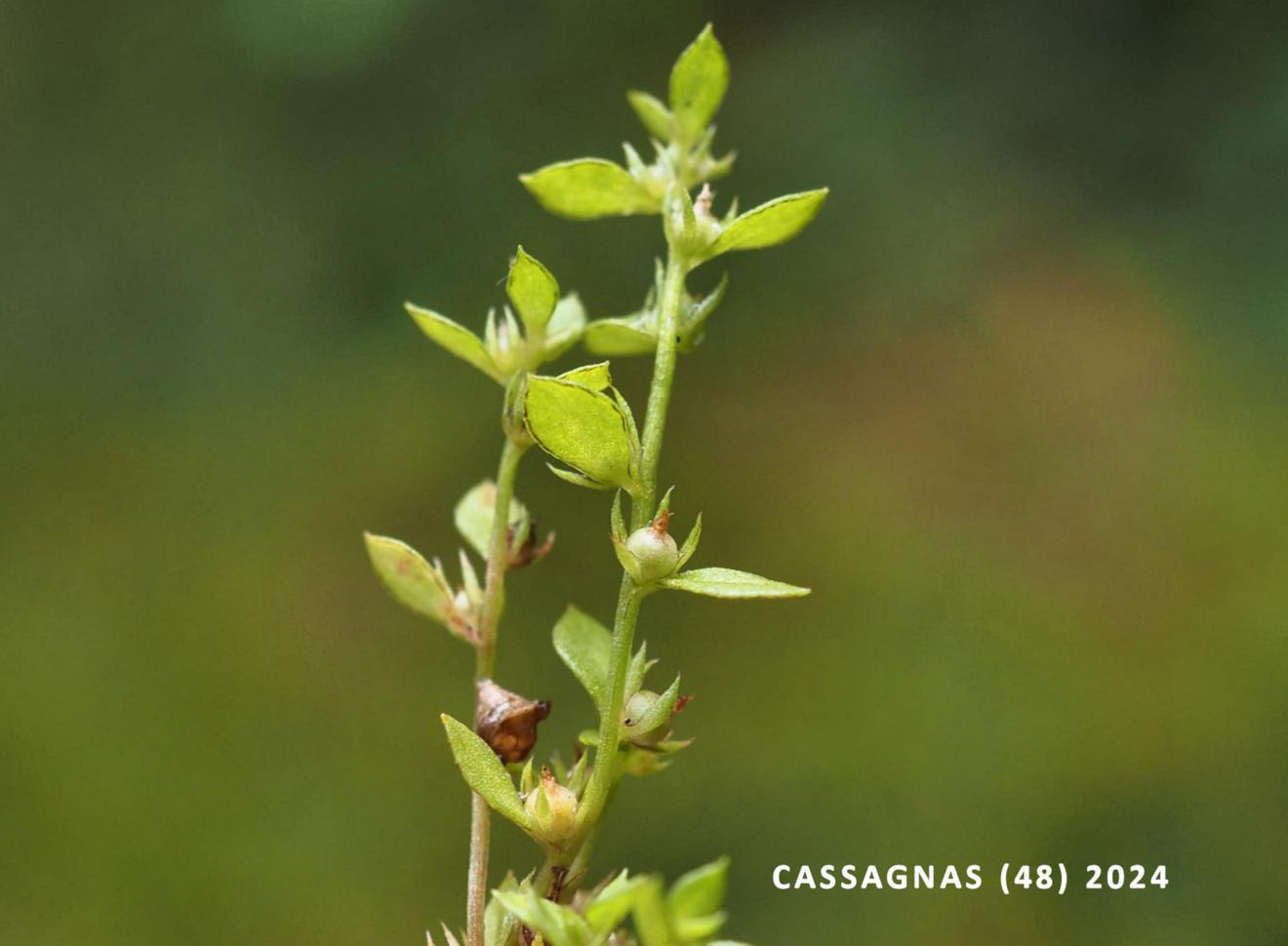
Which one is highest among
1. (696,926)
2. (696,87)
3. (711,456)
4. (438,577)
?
(711,456)

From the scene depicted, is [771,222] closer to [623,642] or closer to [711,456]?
[623,642]

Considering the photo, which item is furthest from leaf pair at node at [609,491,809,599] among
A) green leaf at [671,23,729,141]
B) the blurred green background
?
the blurred green background

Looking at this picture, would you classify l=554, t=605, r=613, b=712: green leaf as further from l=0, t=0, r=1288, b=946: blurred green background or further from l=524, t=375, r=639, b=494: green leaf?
l=0, t=0, r=1288, b=946: blurred green background

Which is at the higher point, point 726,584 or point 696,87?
point 696,87

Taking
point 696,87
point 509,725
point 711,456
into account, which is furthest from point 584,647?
point 711,456

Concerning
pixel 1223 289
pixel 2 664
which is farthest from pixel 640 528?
pixel 1223 289
